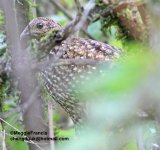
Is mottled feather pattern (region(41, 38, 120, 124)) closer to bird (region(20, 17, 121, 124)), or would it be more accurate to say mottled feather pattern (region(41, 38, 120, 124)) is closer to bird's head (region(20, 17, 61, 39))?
bird (region(20, 17, 121, 124))

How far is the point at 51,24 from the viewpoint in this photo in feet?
9.12

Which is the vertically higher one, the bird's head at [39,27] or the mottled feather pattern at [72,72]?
the bird's head at [39,27]

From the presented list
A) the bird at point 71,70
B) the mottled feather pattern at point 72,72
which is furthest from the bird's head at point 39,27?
the mottled feather pattern at point 72,72

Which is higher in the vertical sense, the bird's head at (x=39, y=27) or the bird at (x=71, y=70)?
the bird's head at (x=39, y=27)

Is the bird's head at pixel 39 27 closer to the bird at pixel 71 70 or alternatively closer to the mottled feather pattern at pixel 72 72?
the bird at pixel 71 70

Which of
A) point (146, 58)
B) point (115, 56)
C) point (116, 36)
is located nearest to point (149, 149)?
point (115, 56)

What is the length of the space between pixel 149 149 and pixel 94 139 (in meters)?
1.27

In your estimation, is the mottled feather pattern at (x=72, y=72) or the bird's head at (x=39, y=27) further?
the bird's head at (x=39, y=27)

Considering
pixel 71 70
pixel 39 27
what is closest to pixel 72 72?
pixel 71 70

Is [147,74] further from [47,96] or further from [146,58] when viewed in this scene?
[47,96]

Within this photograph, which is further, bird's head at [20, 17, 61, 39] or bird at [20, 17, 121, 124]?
bird's head at [20, 17, 61, 39]

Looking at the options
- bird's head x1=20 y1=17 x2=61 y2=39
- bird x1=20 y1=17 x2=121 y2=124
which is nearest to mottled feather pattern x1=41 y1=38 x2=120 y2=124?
bird x1=20 y1=17 x2=121 y2=124

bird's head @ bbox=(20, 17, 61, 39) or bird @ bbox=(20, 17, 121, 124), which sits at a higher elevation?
bird's head @ bbox=(20, 17, 61, 39)

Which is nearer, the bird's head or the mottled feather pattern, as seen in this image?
the mottled feather pattern
